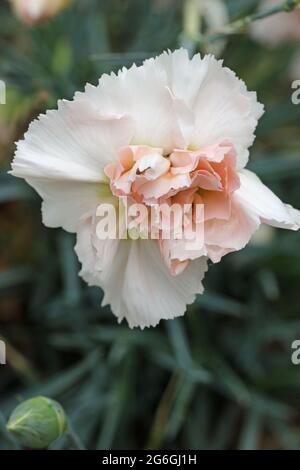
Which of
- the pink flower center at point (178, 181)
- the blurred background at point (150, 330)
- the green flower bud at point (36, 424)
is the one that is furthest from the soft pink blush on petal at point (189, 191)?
the blurred background at point (150, 330)

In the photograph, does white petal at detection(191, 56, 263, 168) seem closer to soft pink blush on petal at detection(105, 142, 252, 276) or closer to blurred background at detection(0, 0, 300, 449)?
soft pink blush on petal at detection(105, 142, 252, 276)

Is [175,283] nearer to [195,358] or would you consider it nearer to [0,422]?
[0,422]

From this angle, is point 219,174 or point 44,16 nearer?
point 219,174

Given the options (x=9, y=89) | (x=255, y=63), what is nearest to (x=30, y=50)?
(x=9, y=89)

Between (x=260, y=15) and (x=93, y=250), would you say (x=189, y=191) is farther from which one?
(x=260, y=15)

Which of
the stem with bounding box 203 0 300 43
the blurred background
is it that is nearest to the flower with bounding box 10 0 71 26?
the blurred background
